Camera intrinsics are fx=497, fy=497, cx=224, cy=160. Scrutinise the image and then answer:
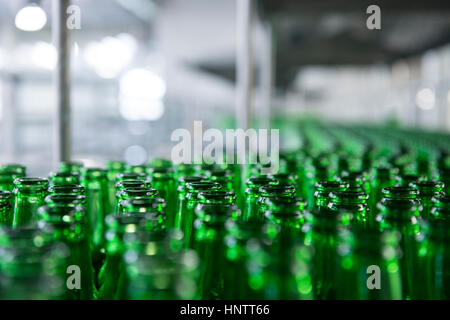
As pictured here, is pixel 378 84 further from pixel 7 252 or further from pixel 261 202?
pixel 7 252

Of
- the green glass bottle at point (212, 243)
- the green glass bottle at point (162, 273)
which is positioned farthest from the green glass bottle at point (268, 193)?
the green glass bottle at point (162, 273)

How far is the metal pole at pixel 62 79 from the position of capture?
134cm

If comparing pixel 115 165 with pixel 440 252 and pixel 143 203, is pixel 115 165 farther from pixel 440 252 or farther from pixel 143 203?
pixel 440 252

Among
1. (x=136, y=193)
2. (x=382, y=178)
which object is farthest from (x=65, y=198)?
(x=382, y=178)

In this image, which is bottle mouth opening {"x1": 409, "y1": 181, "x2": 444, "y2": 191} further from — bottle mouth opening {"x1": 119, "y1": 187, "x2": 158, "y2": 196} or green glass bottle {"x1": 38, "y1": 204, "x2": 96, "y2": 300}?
green glass bottle {"x1": 38, "y1": 204, "x2": 96, "y2": 300}

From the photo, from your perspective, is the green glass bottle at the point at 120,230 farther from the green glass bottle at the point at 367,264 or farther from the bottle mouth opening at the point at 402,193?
the bottle mouth opening at the point at 402,193

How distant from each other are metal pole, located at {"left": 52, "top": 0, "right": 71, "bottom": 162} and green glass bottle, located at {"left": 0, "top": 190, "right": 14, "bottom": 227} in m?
0.58

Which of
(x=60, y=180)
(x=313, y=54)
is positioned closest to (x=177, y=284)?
(x=60, y=180)

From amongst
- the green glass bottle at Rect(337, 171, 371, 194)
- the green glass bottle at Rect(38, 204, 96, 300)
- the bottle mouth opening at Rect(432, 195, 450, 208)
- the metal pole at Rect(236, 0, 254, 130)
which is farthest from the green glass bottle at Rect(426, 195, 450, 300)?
the metal pole at Rect(236, 0, 254, 130)

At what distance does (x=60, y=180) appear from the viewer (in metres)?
1.03

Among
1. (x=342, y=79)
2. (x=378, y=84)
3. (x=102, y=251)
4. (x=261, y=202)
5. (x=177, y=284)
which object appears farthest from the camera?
(x=342, y=79)

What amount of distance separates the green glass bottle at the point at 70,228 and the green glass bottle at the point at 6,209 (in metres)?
0.18

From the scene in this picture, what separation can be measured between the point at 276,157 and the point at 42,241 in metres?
1.16

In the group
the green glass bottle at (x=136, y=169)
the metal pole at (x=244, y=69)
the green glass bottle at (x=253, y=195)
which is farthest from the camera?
the metal pole at (x=244, y=69)
